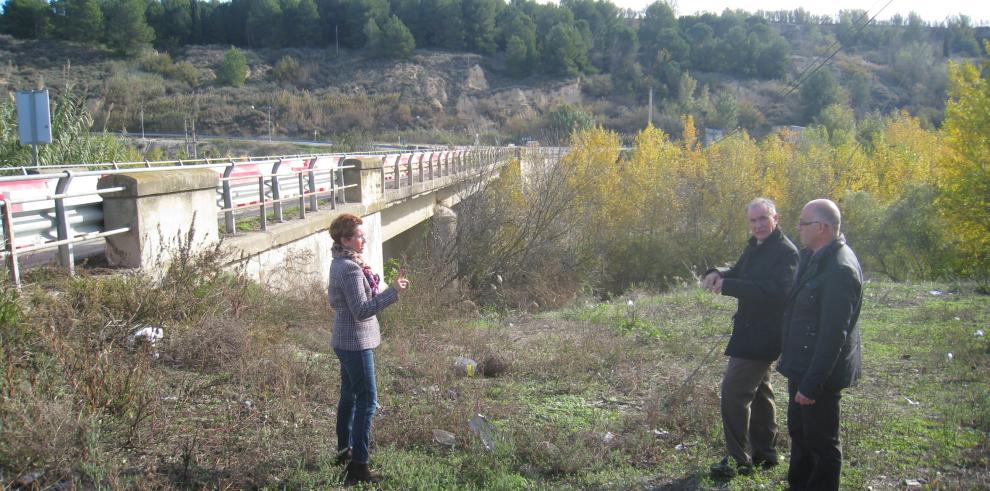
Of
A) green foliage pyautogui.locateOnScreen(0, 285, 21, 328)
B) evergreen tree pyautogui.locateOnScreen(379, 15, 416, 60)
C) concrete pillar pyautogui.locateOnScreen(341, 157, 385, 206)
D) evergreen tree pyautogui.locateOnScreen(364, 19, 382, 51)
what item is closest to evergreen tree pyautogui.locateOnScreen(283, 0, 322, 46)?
evergreen tree pyautogui.locateOnScreen(364, 19, 382, 51)

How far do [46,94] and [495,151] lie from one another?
12973 millimetres

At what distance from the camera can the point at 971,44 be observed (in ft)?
337

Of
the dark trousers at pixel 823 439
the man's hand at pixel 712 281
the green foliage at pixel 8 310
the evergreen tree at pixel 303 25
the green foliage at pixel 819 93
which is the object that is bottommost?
the dark trousers at pixel 823 439

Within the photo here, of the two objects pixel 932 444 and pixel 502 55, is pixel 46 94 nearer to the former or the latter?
pixel 932 444

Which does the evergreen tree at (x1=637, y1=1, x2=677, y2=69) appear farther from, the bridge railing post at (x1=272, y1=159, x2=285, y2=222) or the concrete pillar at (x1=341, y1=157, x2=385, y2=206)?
the bridge railing post at (x1=272, y1=159, x2=285, y2=222)

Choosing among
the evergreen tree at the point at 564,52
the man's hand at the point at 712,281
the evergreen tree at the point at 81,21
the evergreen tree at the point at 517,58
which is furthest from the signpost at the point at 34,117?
the evergreen tree at the point at 564,52

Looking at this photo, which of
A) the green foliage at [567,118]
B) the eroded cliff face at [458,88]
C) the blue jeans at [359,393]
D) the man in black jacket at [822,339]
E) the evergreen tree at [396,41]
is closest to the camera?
the man in black jacket at [822,339]

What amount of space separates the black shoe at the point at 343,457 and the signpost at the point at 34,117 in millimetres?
8414

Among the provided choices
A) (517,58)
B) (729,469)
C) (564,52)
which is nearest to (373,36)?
(517,58)

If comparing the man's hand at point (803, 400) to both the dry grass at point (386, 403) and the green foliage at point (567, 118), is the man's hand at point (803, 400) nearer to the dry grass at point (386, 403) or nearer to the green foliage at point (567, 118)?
the dry grass at point (386, 403)

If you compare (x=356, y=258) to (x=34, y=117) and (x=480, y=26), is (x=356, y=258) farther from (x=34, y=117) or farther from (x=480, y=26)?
(x=480, y=26)

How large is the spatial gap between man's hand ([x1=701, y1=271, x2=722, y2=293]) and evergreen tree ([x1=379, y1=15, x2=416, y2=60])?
9719 cm

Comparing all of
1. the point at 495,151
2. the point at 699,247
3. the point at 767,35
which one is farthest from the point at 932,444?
the point at 767,35

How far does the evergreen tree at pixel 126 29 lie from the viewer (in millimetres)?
81438
